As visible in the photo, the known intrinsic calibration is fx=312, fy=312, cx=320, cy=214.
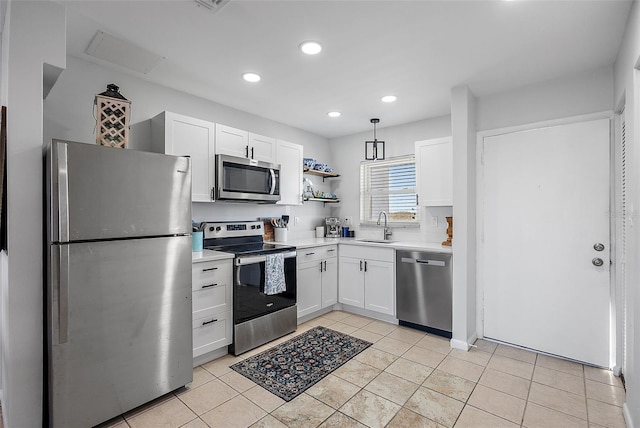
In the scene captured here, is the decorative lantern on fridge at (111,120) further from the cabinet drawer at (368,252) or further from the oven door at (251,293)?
the cabinet drawer at (368,252)

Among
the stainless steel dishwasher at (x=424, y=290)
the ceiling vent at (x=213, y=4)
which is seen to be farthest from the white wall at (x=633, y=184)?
the ceiling vent at (x=213, y=4)

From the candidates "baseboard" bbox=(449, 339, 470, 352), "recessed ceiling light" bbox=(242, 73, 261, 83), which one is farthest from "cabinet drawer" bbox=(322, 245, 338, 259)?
"recessed ceiling light" bbox=(242, 73, 261, 83)

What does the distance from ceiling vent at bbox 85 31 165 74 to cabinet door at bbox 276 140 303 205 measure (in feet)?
5.07

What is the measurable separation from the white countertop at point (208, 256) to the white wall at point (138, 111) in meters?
0.58

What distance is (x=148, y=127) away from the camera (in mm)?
2904

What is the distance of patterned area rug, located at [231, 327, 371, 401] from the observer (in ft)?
7.66

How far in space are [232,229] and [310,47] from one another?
6.72 ft

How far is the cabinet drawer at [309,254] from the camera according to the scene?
138 inches

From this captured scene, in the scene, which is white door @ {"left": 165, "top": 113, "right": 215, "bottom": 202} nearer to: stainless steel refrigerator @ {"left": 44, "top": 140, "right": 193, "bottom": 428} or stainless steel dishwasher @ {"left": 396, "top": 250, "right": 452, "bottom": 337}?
stainless steel refrigerator @ {"left": 44, "top": 140, "right": 193, "bottom": 428}

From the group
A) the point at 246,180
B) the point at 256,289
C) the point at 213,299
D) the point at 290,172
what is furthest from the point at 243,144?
the point at 213,299

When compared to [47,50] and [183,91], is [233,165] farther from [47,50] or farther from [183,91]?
[47,50]

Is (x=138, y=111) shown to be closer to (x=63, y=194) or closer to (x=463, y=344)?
(x=63, y=194)

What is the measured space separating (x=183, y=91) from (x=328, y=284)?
267cm

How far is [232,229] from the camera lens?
3479 mm
